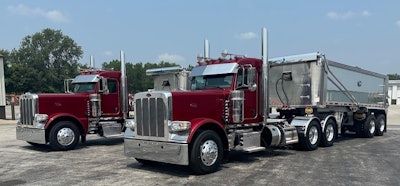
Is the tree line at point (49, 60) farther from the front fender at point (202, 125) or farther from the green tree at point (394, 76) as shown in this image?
the green tree at point (394, 76)

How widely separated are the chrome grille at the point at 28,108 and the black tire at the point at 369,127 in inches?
473

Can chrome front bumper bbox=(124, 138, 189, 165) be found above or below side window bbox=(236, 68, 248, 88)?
below

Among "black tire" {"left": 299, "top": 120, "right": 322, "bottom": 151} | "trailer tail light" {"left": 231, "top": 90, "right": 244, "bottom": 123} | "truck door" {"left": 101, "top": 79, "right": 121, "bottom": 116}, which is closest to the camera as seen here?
"trailer tail light" {"left": 231, "top": 90, "right": 244, "bottom": 123}

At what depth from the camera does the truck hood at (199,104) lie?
26.8 feet

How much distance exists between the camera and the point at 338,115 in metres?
→ 13.9

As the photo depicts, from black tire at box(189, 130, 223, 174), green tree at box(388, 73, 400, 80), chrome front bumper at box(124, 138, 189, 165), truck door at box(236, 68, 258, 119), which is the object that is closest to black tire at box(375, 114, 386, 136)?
truck door at box(236, 68, 258, 119)

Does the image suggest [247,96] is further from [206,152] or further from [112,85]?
[112,85]

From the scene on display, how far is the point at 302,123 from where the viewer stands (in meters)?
11.9

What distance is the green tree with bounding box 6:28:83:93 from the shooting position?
8881cm

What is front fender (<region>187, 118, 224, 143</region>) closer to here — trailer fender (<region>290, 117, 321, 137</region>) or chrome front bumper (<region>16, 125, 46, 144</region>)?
trailer fender (<region>290, 117, 321, 137</region>)

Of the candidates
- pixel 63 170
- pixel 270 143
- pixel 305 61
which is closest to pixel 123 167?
pixel 63 170

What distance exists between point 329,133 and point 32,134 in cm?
957

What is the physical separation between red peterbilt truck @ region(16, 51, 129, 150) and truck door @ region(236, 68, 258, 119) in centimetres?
579

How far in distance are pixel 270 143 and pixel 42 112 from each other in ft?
23.3
